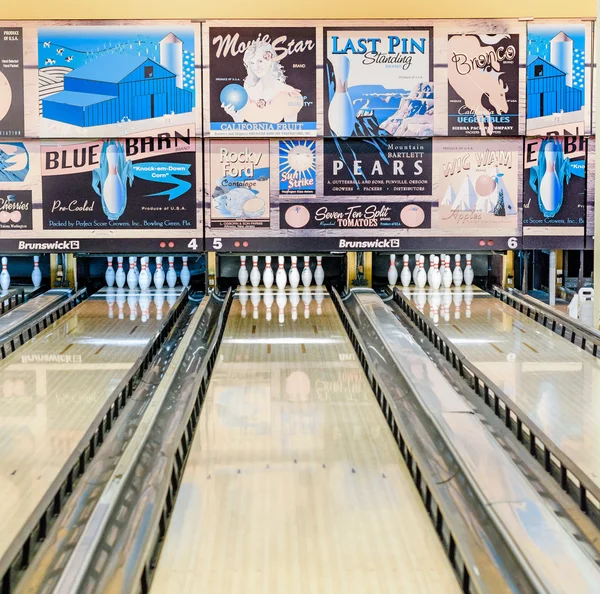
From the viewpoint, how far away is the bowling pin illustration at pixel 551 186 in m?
5.45

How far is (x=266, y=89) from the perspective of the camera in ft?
17.6

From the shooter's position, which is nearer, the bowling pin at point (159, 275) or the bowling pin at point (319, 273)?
the bowling pin at point (159, 275)

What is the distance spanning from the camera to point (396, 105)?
5.39m

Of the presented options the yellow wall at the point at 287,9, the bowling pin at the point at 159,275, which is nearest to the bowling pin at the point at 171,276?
the bowling pin at the point at 159,275

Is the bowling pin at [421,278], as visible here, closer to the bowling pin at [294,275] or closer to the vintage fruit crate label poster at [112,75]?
the bowling pin at [294,275]

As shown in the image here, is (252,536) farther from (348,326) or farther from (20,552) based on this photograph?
(348,326)

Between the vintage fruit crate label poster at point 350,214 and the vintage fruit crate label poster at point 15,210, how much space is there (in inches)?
62.2

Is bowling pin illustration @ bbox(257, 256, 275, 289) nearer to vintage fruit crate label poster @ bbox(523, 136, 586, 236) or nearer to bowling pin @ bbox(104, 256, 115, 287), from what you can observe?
bowling pin @ bbox(104, 256, 115, 287)

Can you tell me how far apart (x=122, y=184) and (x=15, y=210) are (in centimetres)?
69

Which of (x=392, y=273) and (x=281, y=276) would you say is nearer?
(x=281, y=276)

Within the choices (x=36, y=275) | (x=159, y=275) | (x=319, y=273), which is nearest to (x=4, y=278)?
(x=36, y=275)

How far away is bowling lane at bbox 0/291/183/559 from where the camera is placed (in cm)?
268

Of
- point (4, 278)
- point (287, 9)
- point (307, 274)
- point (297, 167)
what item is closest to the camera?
point (297, 167)

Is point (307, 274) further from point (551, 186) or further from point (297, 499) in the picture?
point (297, 499)
